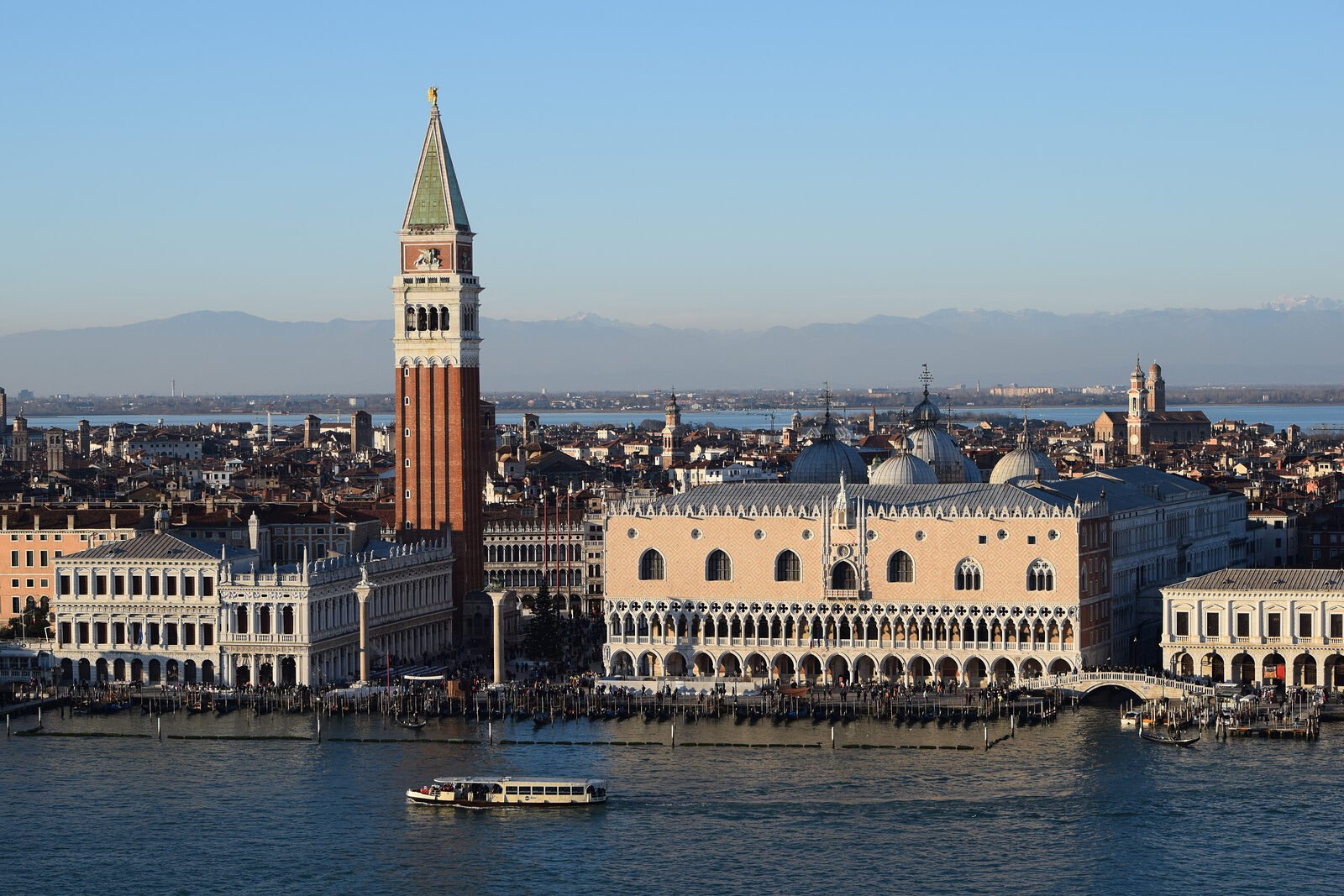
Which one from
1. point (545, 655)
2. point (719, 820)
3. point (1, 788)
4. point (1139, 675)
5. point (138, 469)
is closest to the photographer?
point (719, 820)

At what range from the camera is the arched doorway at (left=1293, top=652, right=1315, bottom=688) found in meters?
60.7

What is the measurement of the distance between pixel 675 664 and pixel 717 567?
257cm

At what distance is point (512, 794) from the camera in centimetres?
4938

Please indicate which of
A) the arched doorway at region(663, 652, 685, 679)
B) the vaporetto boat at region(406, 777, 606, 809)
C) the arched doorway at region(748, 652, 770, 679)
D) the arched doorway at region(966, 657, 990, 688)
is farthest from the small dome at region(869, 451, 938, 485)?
the vaporetto boat at region(406, 777, 606, 809)

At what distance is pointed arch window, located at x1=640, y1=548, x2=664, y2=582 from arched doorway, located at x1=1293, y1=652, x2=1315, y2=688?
1505cm

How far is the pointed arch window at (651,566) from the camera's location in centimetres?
6456

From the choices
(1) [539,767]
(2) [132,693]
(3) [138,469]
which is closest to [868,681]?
(1) [539,767]

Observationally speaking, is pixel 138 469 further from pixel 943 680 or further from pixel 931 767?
pixel 931 767

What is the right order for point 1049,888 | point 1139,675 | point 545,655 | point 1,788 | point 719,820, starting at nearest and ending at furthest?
point 1049,888
point 719,820
point 1,788
point 1139,675
point 545,655

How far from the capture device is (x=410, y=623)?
68.7 m

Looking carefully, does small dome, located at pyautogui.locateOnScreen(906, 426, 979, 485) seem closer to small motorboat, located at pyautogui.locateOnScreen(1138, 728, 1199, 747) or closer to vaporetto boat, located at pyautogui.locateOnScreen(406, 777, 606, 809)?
small motorboat, located at pyautogui.locateOnScreen(1138, 728, 1199, 747)

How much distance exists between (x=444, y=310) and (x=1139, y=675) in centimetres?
2239

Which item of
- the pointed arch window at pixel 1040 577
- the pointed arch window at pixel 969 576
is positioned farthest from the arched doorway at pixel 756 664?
the pointed arch window at pixel 1040 577

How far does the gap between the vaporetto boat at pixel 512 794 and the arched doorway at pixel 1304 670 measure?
62.4ft
